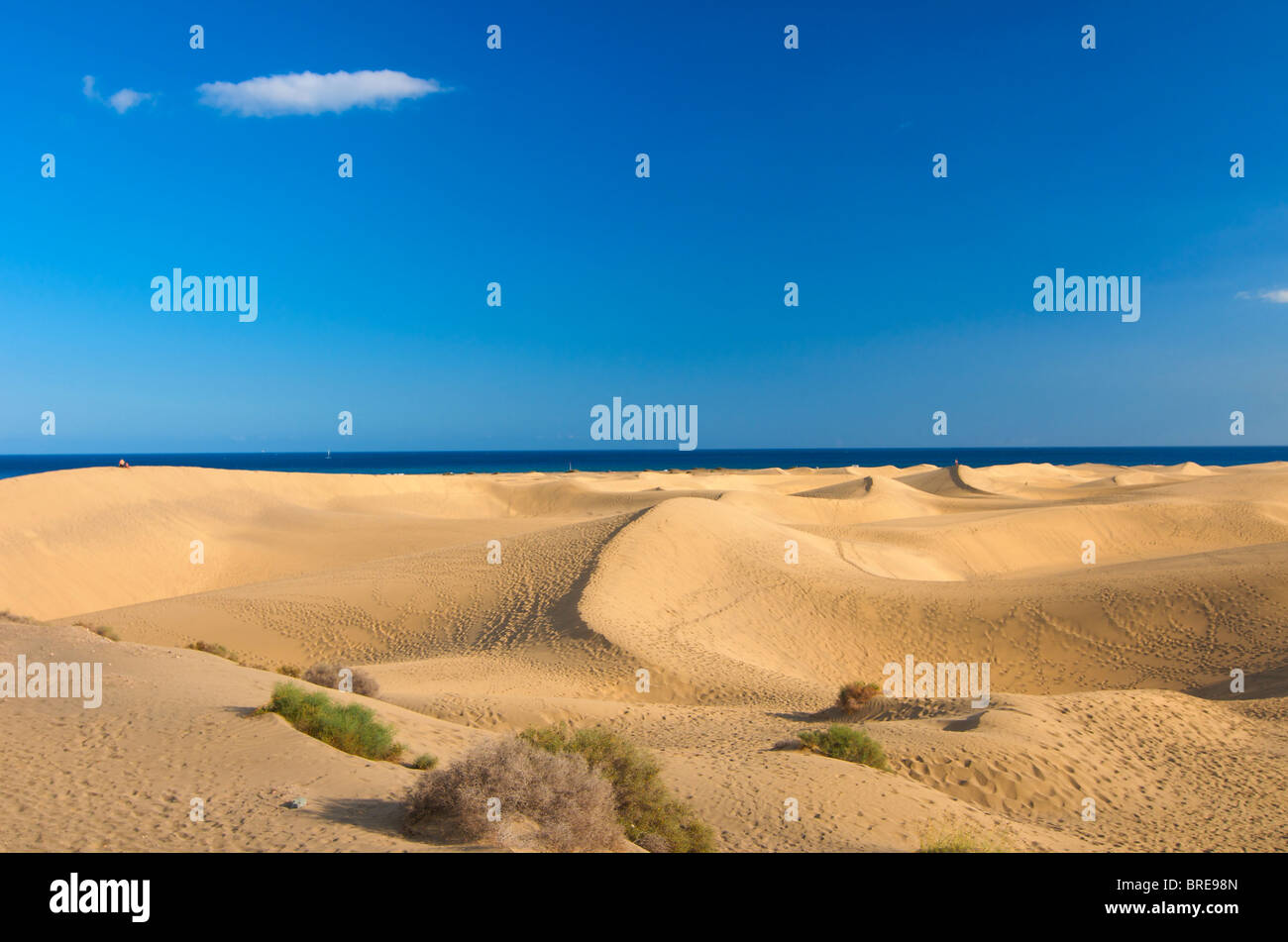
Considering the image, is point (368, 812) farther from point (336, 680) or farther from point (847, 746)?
point (336, 680)

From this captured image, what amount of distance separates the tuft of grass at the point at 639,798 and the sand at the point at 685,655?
0.46 m

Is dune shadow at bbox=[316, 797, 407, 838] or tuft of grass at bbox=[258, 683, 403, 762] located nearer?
dune shadow at bbox=[316, 797, 407, 838]

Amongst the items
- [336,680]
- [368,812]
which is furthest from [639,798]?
[336,680]

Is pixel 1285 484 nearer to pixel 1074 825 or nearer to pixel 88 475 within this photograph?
pixel 1074 825

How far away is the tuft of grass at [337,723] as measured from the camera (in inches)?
329

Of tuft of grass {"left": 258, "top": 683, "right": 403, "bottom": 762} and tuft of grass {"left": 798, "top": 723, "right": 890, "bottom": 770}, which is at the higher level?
tuft of grass {"left": 258, "top": 683, "right": 403, "bottom": 762}

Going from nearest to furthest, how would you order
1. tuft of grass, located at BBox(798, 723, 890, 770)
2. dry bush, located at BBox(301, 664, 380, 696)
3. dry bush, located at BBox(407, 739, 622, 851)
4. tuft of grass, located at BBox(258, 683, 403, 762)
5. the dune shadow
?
1. dry bush, located at BBox(407, 739, 622, 851)
2. the dune shadow
3. tuft of grass, located at BBox(258, 683, 403, 762)
4. tuft of grass, located at BBox(798, 723, 890, 770)
5. dry bush, located at BBox(301, 664, 380, 696)

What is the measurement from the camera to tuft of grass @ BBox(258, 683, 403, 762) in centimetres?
836

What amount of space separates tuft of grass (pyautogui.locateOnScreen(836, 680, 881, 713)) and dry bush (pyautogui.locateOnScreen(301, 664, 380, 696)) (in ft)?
25.1

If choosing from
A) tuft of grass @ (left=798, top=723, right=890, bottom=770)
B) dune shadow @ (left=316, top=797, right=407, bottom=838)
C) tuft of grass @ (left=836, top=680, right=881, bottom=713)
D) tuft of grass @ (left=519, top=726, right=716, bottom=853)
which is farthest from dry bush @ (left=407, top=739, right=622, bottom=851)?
tuft of grass @ (left=836, top=680, right=881, bottom=713)

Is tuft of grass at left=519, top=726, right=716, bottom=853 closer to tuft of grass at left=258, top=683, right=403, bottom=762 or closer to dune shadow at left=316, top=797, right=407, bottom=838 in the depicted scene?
dune shadow at left=316, top=797, right=407, bottom=838

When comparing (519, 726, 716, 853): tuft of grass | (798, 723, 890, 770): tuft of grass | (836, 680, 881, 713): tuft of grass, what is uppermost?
(519, 726, 716, 853): tuft of grass
